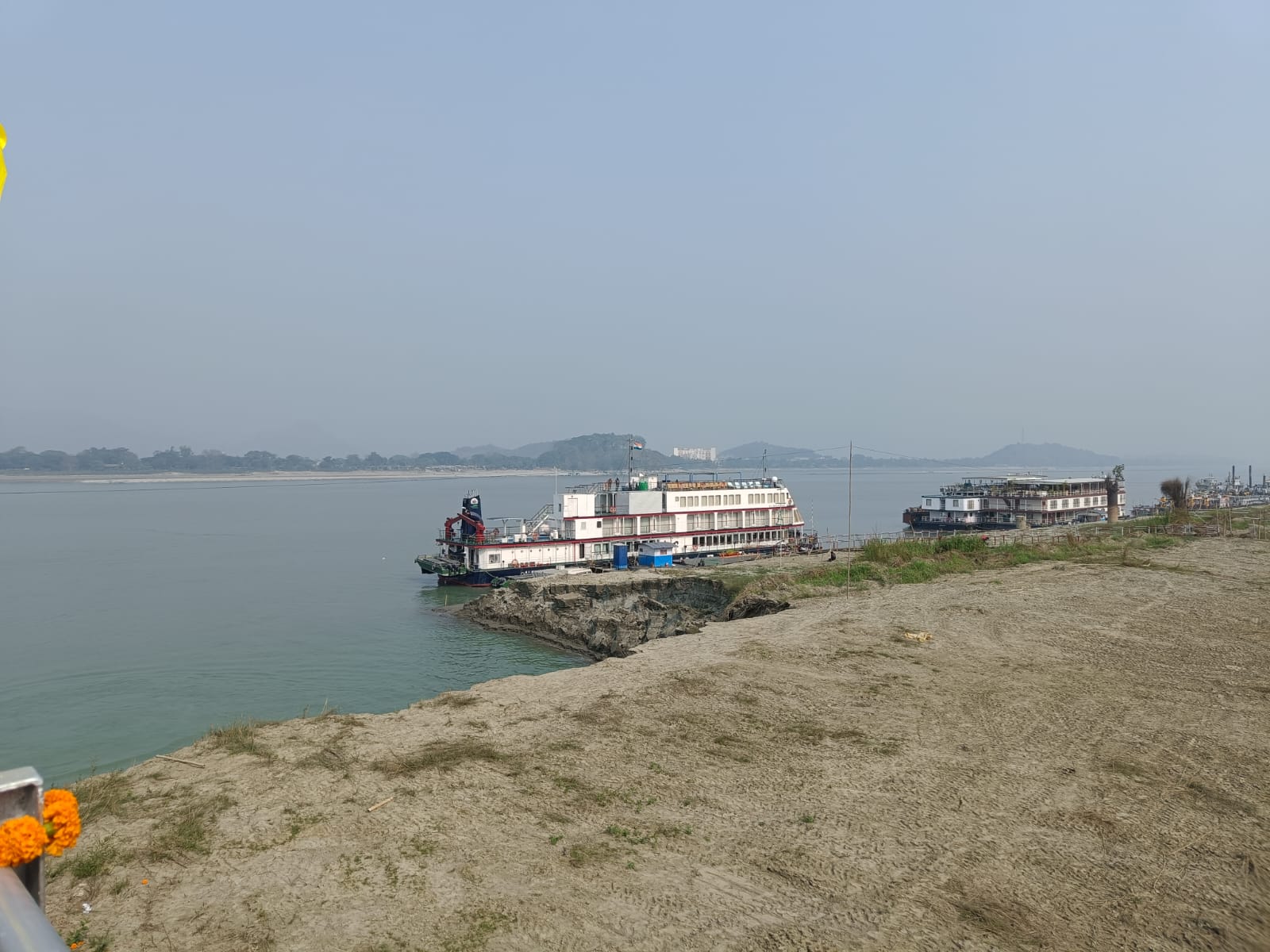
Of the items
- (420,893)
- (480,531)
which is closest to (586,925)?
(420,893)

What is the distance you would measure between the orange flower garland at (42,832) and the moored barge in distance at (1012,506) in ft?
264

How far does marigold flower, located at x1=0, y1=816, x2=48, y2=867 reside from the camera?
367 cm

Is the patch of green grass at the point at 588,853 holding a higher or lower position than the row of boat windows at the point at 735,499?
lower

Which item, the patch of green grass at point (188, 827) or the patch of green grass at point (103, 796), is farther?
the patch of green grass at point (103, 796)

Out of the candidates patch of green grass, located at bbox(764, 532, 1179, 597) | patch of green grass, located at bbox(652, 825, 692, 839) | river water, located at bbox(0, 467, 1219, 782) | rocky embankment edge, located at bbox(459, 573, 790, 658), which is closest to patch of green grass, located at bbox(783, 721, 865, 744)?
patch of green grass, located at bbox(652, 825, 692, 839)

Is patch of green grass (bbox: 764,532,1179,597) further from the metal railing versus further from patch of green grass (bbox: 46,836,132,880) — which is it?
the metal railing

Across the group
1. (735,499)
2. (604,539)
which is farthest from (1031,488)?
(604,539)

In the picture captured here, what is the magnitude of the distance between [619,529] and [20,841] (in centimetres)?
5433

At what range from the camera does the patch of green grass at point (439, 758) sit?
12.6 metres

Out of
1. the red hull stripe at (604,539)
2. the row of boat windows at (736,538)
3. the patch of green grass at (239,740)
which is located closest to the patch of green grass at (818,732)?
the patch of green grass at (239,740)

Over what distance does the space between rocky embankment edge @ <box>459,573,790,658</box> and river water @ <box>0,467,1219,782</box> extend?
47.6 inches

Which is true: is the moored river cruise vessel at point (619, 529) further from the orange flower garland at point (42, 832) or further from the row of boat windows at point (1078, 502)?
the orange flower garland at point (42, 832)

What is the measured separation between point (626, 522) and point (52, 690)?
35564mm

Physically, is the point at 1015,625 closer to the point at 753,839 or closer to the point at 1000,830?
the point at 1000,830
